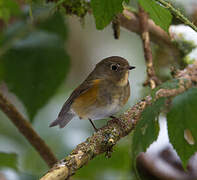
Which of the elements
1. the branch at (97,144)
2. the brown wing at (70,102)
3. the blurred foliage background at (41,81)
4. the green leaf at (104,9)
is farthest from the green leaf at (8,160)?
the green leaf at (104,9)

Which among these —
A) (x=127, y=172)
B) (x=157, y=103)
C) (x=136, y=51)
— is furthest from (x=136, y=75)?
(x=157, y=103)

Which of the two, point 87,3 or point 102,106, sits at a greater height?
point 87,3

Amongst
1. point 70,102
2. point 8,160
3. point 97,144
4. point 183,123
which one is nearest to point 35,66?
point 70,102

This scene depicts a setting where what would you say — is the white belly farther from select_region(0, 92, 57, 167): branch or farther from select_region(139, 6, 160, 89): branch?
select_region(0, 92, 57, 167): branch

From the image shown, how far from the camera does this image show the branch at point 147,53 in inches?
86.7

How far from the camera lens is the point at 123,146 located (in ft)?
9.14

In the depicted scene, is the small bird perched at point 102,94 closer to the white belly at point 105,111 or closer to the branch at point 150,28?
the white belly at point 105,111

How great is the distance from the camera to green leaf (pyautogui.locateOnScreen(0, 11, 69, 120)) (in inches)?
94.6

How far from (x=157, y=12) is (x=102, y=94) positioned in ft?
3.51

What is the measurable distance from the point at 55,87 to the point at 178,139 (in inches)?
52.2

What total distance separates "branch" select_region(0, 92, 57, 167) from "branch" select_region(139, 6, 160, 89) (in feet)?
2.35

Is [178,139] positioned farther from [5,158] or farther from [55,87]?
[55,87]

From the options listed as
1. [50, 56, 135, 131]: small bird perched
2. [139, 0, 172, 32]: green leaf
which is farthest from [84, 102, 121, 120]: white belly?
[139, 0, 172, 32]: green leaf

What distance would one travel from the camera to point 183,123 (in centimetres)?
129
